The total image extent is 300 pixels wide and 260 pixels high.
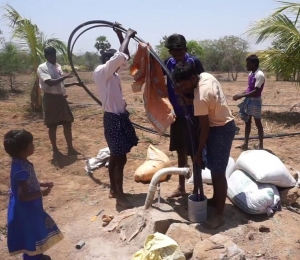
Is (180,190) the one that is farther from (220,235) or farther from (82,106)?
(82,106)

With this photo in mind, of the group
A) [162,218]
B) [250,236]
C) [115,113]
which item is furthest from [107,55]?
[250,236]

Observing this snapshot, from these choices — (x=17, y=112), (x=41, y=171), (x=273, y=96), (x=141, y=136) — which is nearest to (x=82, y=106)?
(x=17, y=112)

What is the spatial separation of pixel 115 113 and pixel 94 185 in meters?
1.39

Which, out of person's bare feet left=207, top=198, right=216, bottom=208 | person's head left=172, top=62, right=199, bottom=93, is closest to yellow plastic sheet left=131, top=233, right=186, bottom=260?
person's bare feet left=207, top=198, right=216, bottom=208

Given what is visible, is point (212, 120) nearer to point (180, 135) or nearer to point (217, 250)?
point (180, 135)

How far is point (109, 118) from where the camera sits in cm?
372

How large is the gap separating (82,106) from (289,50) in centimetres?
511

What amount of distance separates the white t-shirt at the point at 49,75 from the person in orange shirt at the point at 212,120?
9.14 feet

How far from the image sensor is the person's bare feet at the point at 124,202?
151 inches

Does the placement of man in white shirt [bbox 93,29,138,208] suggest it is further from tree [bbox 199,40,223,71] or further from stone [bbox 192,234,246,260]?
tree [bbox 199,40,223,71]

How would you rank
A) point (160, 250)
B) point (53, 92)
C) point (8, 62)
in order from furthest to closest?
point (8, 62) → point (53, 92) → point (160, 250)

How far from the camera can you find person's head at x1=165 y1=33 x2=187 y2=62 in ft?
11.1

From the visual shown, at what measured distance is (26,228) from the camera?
2.61 meters

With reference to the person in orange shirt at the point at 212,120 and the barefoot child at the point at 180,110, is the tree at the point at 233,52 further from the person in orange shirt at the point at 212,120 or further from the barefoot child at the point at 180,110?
the person in orange shirt at the point at 212,120
